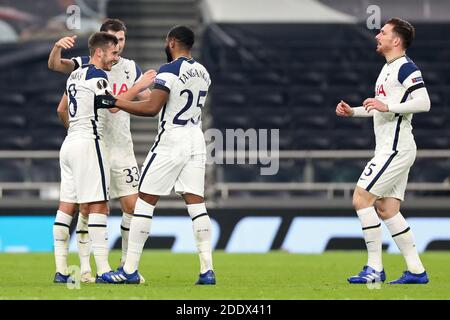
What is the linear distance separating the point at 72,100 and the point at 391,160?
2.68 metres

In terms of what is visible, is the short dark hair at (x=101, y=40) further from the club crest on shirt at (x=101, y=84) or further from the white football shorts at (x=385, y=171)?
the white football shorts at (x=385, y=171)

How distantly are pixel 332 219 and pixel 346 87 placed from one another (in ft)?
12.5

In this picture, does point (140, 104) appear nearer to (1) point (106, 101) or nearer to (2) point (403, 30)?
(1) point (106, 101)

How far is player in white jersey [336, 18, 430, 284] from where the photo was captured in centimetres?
940

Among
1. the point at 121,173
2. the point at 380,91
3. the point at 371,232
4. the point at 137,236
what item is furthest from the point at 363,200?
the point at 121,173

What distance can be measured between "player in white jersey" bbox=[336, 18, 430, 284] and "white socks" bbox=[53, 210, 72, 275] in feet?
7.89

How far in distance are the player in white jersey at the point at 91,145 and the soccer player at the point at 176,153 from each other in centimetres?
29

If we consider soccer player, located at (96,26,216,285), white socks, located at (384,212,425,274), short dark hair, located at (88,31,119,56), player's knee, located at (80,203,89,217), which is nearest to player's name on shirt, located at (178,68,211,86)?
soccer player, located at (96,26,216,285)

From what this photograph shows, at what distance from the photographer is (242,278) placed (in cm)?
1034

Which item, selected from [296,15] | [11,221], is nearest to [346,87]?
[296,15]

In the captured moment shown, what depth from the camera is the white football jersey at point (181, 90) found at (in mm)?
9148

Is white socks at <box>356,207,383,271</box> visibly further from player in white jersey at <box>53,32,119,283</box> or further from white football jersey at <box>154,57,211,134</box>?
player in white jersey at <box>53,32,119,283</box>

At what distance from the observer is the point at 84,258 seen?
986 cm
